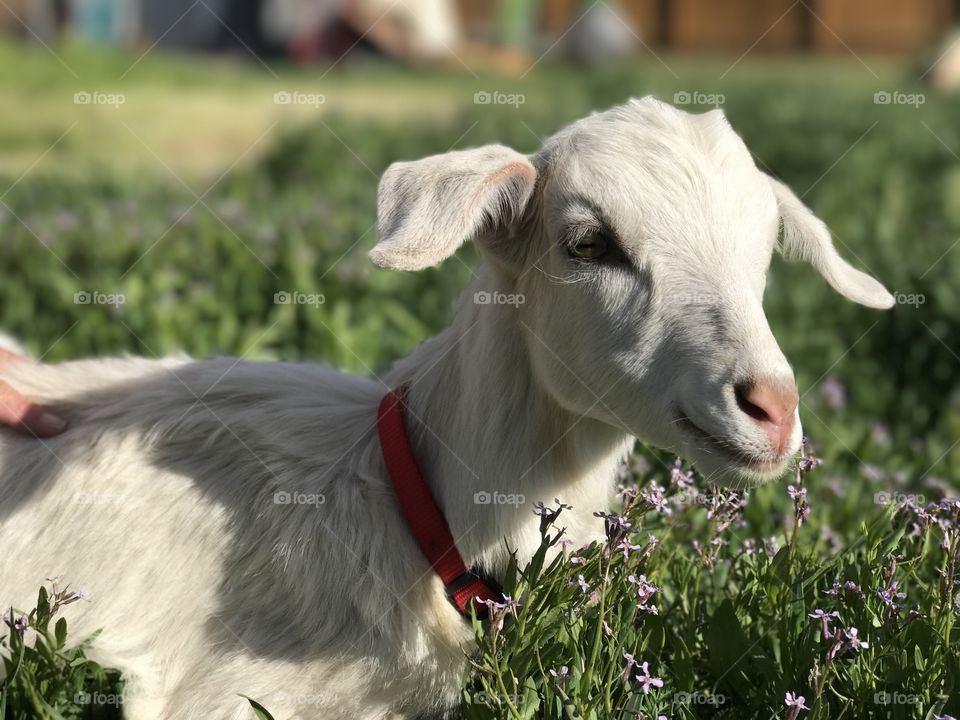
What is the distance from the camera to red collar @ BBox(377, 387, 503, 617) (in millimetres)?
3082

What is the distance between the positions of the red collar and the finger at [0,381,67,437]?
3.37 ft

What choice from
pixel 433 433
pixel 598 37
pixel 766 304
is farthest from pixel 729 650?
pixel 598 37

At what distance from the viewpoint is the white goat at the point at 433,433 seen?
283 cm

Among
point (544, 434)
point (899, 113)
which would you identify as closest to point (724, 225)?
point (544, 434)

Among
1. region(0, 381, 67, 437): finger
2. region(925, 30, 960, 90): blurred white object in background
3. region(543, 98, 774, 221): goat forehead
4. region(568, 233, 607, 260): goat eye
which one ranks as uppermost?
region(543, 98, 774, 221): goat forehead

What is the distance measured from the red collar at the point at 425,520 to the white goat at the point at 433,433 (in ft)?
0.14

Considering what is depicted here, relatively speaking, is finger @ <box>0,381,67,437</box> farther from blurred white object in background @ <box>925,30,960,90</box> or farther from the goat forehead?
blurred white object in background @ <box>925,30,960,90</box>

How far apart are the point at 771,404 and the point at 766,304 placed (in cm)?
410

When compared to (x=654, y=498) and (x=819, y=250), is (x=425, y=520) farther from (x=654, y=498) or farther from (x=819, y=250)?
(x=819, y=250)

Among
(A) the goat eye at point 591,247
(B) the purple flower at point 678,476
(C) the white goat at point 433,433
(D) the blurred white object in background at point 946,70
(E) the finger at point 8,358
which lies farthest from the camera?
(D) the blurred white object in background at point 946,70

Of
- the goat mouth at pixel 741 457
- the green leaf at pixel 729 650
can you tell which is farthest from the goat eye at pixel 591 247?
the green leaf at pixel 729 650

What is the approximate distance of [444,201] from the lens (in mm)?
2867

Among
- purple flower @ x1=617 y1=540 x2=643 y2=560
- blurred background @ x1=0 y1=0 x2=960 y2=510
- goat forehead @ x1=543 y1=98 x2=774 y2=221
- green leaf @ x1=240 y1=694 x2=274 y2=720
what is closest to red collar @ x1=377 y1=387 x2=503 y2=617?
purple flower @ x1=617 y1=540 x2=643 y2=560

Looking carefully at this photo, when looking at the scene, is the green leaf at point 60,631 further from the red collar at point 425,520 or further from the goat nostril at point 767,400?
the goat nostril at point 767,400
